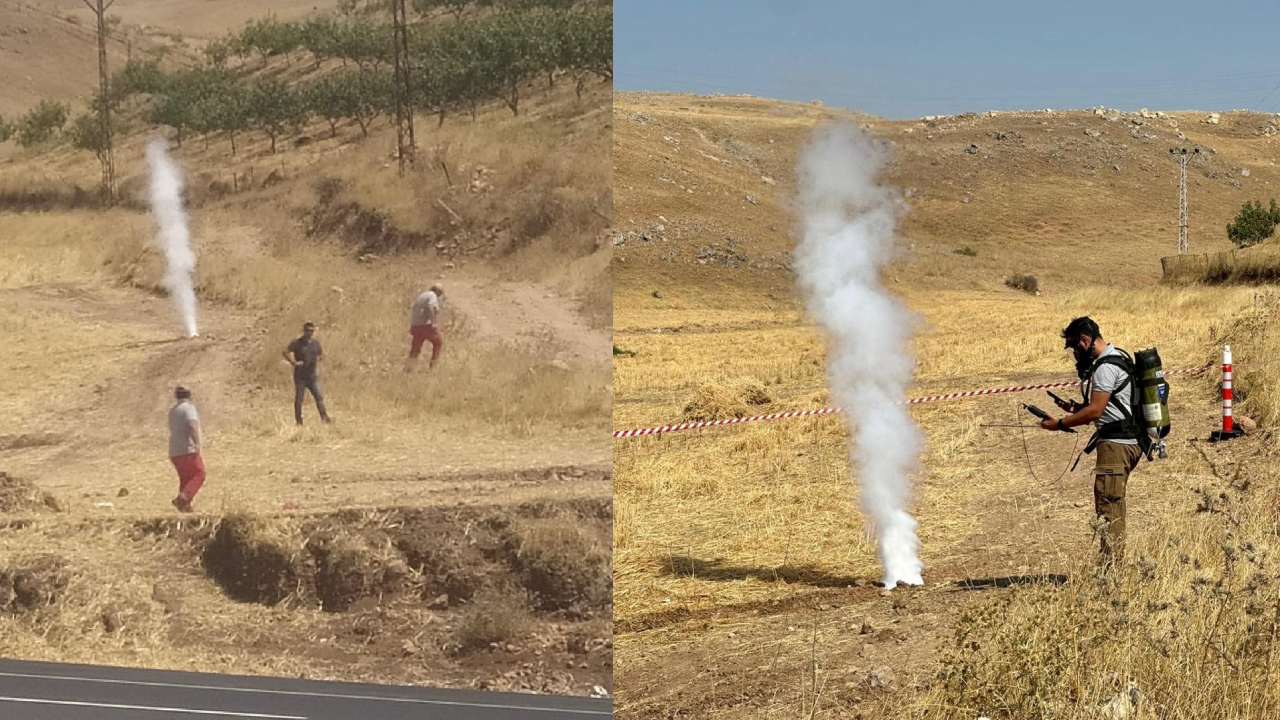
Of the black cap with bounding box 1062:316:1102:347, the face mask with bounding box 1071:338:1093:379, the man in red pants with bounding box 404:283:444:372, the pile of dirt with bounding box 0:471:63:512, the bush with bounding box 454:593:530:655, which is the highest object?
the man in red pants with bounding box 404:283:444:372

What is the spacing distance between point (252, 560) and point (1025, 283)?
1880 inches

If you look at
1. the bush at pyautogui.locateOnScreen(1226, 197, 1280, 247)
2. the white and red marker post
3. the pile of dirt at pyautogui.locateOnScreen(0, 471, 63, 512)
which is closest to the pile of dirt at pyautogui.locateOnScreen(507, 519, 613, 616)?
the pile of dirt at pyautogui.locateOnScreen(0, 471, 63, 512)

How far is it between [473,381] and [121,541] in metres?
2.58

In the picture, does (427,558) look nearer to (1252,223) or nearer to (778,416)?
(778,416)

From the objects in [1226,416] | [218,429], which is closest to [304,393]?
[218,429]

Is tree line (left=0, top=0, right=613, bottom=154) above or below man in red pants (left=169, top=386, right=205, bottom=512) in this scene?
above

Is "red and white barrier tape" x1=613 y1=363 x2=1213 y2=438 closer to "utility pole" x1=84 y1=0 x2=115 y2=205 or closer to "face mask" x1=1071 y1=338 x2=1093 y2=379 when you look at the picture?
"utility pole" x1=84 y1=0 x2=115 y2=205

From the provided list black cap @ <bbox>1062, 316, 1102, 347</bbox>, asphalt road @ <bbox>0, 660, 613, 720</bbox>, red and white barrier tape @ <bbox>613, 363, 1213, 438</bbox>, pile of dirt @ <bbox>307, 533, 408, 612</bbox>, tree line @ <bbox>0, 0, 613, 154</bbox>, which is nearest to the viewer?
black cap @ <bbox>1062, 316, 1102, 347</bbox>

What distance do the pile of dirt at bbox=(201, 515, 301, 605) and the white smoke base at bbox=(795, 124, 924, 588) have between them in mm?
3781

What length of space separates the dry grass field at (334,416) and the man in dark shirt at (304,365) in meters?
0.07

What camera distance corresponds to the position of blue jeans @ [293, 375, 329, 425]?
9.47m

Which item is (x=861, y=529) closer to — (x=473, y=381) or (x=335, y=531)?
(x=473, y=381)

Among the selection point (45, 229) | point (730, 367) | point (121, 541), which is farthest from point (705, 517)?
point (730, 367)

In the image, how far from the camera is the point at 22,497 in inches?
380
